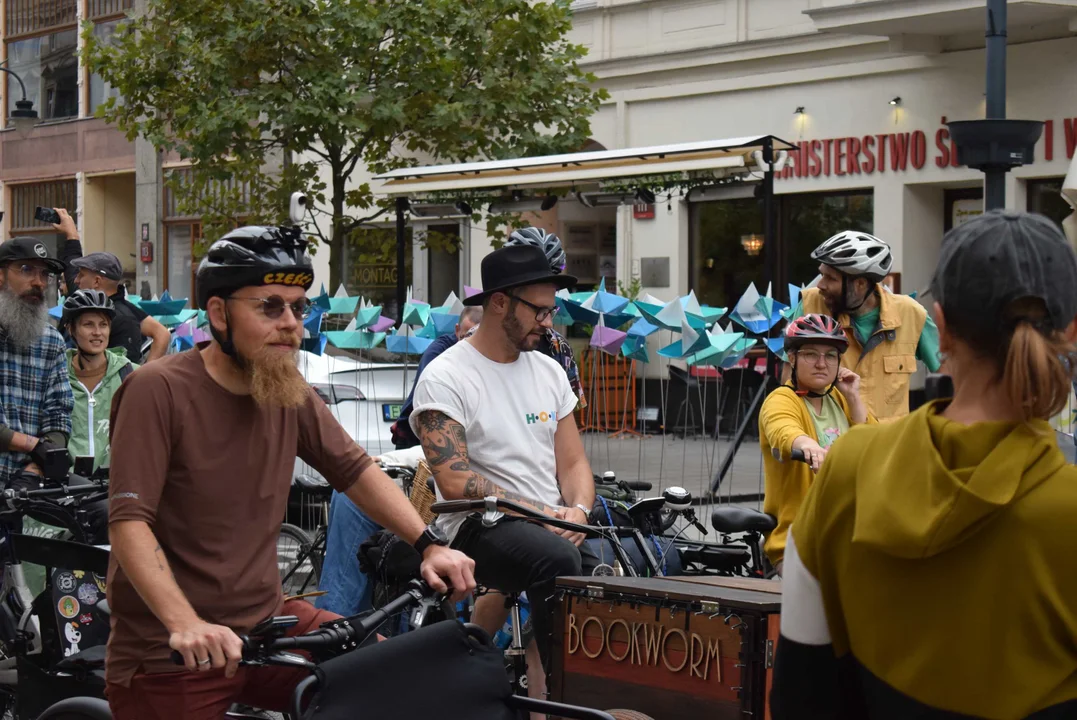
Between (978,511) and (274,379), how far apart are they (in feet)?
6.25

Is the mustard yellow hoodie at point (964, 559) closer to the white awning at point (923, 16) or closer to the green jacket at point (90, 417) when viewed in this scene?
the green jacket at point (90, 417)

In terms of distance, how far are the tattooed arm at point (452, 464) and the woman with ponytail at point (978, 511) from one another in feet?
8.88

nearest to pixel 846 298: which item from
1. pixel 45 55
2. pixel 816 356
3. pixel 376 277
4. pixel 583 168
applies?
pixel 816 356

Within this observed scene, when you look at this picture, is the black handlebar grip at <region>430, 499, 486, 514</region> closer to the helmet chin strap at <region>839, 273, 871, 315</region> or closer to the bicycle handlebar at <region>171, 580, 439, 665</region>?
the bicycle handlebar at <region>171, 580, 439, 665</region>

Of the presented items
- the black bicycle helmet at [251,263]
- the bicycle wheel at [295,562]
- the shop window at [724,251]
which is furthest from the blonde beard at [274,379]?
the shop window at [724,251]

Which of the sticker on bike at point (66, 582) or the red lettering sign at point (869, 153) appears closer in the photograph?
the sticker on bike at point (66, 582)

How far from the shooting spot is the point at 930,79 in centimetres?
1758

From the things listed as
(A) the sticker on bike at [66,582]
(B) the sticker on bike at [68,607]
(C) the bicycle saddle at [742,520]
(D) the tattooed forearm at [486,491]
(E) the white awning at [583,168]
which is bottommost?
(B) the sticker on bike at [68,607]

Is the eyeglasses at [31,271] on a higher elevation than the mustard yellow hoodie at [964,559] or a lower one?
higher

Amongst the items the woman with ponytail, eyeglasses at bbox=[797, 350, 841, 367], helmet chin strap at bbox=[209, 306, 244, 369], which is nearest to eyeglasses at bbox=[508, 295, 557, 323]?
eyeglasses at bbox=[797, 350, 841, 367]

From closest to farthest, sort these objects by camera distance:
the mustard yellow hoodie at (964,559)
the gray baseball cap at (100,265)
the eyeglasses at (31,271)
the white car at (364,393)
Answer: the mustard yellow hoodie at (964,559), the eyeglasses at (31,271), the gray baseball cap at (100,265), the white car at (364,393)

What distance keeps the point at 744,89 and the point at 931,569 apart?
59.9ft

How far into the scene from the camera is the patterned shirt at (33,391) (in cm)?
683

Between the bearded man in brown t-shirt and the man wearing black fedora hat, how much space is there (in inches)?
46.6
